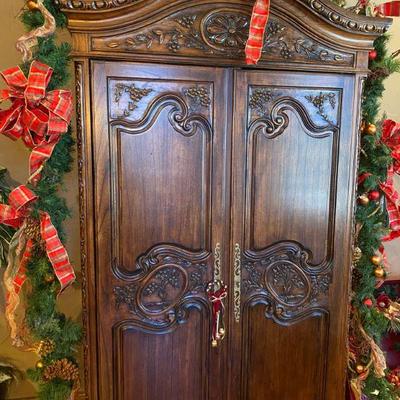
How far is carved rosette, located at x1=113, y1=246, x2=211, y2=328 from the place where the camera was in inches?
53.9

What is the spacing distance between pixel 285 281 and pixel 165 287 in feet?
1.45

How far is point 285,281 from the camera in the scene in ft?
4.91

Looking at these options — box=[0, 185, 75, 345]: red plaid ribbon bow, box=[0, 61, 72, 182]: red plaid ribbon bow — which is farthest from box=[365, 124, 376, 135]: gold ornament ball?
box=[0, 185, 75, 345]: red plaid ribbon bow

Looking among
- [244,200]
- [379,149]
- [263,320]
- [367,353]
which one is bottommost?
[367,353]

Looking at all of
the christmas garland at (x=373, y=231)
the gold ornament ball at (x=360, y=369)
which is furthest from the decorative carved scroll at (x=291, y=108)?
the gold ornament ball at (x=360, y=369)

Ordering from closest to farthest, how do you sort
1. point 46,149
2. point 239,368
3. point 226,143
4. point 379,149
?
point 46,149 → point 226,143 → point 239,368 → point 379,149

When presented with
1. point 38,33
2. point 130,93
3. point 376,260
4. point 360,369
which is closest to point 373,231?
point 376,260

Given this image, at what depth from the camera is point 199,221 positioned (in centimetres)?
139

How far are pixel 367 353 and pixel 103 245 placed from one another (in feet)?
3.89

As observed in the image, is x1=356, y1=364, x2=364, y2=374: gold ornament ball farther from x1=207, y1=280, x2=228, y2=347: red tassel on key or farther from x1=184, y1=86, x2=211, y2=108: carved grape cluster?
x1=184, y1=86, x2=211, y2=108: carved grape cluster

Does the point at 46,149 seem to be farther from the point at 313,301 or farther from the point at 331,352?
the point at 331,352

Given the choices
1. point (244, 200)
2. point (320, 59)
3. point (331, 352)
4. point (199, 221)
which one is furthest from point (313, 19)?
point (331, 352)

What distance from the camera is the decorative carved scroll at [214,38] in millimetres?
1252

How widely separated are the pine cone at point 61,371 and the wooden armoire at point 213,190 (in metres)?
0.11
